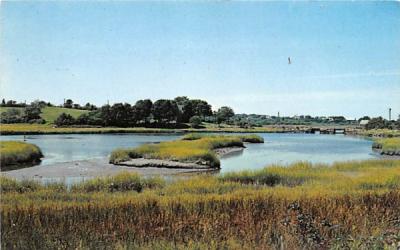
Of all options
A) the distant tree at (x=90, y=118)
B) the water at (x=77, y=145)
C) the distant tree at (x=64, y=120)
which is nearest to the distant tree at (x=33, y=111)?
the distant tree at (x=64, y=120)

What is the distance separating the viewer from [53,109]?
1542cm

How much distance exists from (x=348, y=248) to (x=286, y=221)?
1.35m

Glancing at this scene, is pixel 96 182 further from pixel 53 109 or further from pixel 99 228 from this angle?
pixel 99 228

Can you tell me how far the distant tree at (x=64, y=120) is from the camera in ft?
55.8

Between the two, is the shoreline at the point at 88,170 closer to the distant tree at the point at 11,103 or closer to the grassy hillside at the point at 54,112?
the grassy hillside at the point at 54,112

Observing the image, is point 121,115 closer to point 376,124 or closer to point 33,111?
point 33,111

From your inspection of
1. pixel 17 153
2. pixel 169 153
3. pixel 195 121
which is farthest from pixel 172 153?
pixel 17 153

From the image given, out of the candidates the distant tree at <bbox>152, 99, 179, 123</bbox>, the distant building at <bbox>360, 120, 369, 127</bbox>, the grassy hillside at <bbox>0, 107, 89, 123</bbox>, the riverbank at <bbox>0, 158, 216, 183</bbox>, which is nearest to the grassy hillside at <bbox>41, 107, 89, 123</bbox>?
the grassy hillside at <bbox>0, 107, 89, 123</bbox>

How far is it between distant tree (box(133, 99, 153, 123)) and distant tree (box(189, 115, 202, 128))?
2.53 meters

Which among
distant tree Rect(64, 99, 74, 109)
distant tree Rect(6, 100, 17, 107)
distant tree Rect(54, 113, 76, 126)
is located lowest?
distant tree Rect(54, 113, 76, 126)

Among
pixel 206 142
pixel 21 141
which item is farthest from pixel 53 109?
pixel 206 142

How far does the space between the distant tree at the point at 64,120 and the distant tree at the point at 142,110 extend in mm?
2517

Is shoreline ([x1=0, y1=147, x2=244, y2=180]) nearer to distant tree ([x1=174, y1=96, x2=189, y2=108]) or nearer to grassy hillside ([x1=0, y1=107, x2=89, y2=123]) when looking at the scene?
grassy hillside ([x1=0, y1=107, x2=89, y2=123])

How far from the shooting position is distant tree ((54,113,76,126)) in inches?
670
